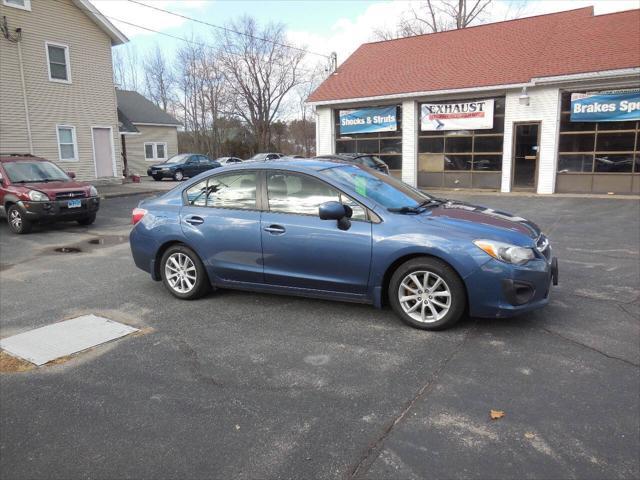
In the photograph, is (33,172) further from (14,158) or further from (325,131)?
(325,131)

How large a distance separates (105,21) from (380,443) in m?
23.2

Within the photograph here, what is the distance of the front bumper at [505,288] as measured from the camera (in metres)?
4.30

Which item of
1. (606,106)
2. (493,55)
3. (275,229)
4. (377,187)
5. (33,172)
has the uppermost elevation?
(493,55)

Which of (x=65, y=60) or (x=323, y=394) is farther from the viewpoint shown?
(x=65, y=60)

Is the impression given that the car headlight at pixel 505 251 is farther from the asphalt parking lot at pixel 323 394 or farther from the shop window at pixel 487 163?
the shop window at pixel 487 163

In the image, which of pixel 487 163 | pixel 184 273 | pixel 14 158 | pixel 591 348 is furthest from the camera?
pixel 487 163

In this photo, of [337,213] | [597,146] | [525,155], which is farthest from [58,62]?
[597,146]

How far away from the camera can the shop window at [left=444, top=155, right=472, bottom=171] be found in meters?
19.4

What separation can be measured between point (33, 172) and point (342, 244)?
10.2 m

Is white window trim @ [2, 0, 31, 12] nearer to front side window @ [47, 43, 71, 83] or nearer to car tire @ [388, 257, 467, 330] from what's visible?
front side window @ [47, 43, 71, 83]

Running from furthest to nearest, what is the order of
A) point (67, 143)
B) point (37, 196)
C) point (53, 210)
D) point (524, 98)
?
point (67, 143)
point (524, 98)
point (53, 210)
point (37, 196)

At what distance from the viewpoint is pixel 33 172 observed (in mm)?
11969

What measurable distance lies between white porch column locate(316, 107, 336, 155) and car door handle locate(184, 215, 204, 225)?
663 inches

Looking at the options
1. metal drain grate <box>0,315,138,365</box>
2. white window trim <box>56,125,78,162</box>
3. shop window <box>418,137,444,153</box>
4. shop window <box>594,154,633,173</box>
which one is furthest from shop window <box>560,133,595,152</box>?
white window trim <box>56,125,78,162</box>
